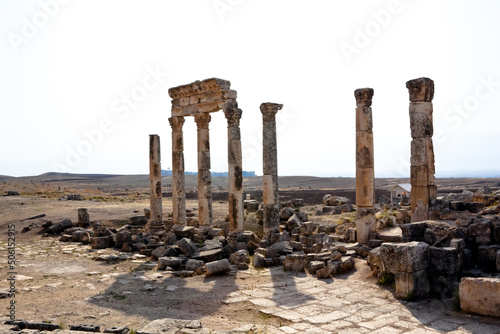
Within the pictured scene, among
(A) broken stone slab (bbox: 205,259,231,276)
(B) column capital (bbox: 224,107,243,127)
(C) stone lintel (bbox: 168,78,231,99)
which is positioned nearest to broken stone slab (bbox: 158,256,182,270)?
(A) broken stone slab (bbox: 205,259,231,276)

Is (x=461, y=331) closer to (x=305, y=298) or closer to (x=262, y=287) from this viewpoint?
(x=305, y=298)

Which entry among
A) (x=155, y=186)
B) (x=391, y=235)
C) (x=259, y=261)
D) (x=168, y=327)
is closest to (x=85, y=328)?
(x=168, y=327)

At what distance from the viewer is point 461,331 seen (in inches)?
328

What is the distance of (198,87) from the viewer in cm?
2058

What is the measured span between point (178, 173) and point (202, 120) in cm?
322

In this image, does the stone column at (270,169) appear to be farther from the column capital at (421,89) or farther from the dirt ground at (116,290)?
the column capital at (421,89)

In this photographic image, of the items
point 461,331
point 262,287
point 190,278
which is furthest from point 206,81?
point 461,331

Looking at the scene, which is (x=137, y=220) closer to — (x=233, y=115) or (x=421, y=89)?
(x=233, y=115)

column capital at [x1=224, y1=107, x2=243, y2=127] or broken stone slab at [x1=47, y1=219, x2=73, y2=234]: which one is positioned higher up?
column capital at [x1=224, y1=107, x2=243, y2=127]

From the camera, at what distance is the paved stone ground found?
340 inches

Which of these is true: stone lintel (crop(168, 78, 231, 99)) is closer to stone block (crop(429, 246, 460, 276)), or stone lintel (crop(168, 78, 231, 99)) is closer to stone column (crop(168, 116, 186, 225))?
stone column (crop(168, 116, 186, 225))

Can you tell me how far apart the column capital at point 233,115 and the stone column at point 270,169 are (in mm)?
1081

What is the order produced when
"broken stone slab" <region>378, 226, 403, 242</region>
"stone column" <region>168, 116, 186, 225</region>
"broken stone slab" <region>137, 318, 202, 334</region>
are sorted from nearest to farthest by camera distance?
1. "broken stone slab" <region>137, 318, 202, 334</region>
2. "broken stone slab" <region>378, 226, 403, 242</region>
3. "stone column" <region>168, 116, 186, 225</region>

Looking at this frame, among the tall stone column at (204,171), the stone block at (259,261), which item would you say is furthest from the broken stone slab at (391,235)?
the tall stone column at (204,171)
